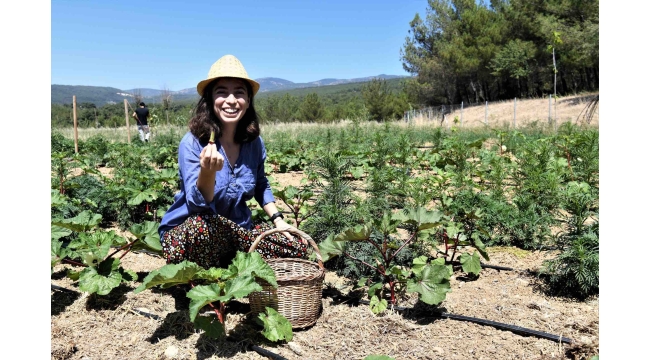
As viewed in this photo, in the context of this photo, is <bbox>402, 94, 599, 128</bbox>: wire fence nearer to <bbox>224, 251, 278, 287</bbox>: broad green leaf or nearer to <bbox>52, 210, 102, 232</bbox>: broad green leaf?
<bbox>52, 210, 102, 232</bbox>: broad green leaf

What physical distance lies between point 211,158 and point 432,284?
1.28 m

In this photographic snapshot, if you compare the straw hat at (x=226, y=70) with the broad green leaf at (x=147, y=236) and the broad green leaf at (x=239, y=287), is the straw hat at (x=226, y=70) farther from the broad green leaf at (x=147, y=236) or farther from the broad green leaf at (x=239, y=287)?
the broad green leaf at (x=239, y=287)

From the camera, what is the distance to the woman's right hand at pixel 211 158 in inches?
86.8

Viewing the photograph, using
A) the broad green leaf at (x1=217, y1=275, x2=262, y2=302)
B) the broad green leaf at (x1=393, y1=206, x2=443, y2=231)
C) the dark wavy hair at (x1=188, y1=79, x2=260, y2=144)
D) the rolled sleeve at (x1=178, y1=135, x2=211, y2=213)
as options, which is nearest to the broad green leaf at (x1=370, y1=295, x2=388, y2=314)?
the broad green leaf at (x1=393, y1=206, x2=443, y2=231)

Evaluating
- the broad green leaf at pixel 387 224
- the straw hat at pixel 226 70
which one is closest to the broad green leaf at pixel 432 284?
the broad green leaf at pixel 387 224

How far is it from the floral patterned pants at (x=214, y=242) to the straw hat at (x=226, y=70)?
0.78 m

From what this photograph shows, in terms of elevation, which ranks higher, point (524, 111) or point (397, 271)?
point (524, 111)

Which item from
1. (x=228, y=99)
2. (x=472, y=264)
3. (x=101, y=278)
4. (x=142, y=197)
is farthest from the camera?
(x=142, y=197)

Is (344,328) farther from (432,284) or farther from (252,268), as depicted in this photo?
(252,268)

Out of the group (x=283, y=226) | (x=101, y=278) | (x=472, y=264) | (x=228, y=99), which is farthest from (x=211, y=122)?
(x=472, y=264)

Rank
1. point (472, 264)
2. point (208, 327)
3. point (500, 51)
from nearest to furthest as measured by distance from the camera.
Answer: point (208, 327) → point (472, 264) → point (500, 51)

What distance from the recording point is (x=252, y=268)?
7.14ft

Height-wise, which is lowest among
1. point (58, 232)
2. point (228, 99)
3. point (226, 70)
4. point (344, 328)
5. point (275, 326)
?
point (344, 328)

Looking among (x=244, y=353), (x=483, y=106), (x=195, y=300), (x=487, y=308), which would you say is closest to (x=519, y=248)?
(x=487, y=308)
